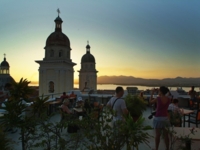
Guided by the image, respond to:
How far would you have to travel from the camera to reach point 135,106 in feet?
24.6

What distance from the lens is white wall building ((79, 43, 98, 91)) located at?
54.7 m

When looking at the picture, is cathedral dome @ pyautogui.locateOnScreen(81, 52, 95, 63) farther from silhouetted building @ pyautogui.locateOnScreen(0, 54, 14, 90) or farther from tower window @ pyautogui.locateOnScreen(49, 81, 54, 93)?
silhouetted building @ pyautogui.locateOnScreen(0, 54, 14, 90)

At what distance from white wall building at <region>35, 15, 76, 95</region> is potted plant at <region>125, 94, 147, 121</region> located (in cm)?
2740

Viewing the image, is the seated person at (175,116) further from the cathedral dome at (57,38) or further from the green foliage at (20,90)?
the cathedral dome at (57,38)

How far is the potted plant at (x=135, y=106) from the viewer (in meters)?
7.41

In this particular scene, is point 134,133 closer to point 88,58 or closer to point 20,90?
point 20,90

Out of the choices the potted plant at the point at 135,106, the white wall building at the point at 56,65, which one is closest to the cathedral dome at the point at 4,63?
the white wall building at the point at 56,65

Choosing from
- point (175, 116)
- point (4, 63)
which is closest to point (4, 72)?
point (4, 63)

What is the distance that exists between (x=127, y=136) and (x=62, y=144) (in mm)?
1163

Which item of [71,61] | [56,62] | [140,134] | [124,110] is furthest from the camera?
[71,61]

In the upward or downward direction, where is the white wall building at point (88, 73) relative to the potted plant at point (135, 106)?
upward

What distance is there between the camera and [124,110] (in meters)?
4.39

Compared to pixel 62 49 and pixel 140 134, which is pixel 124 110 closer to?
pixel 140 134

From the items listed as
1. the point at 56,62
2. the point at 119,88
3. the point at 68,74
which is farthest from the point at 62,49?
the point at 119,88
